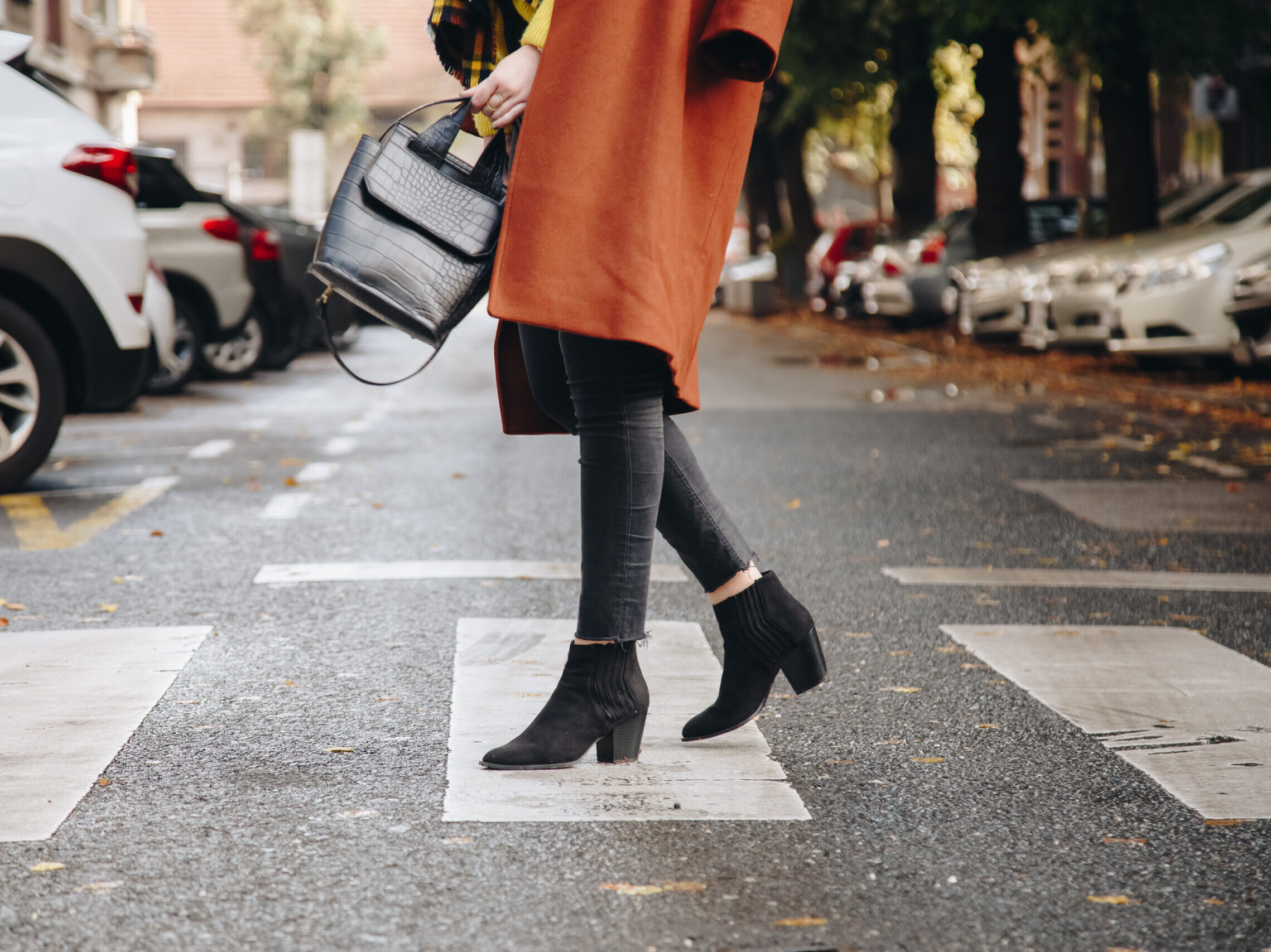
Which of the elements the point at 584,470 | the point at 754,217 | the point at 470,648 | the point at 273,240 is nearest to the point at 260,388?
the point at 273,240

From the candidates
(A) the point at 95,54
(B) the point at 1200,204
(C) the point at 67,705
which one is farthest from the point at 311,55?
(C) the point at 67,705

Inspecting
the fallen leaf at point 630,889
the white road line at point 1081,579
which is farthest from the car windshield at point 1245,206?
the fallen leaf at point 630,889

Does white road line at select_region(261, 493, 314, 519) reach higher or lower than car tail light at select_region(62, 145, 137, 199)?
lower

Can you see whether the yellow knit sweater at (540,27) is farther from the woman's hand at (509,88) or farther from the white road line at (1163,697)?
the white road line at (1163,697)

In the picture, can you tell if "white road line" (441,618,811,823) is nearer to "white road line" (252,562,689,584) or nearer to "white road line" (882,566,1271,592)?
"white road line" (252,562,689,584)

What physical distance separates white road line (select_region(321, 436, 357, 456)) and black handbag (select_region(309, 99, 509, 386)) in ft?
21.2

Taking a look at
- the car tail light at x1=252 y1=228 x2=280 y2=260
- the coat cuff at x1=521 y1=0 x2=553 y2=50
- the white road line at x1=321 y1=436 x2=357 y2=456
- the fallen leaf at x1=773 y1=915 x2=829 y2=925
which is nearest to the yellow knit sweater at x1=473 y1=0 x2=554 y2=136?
the coat cuff at x1=521 y1=0 x2=553 y2=50

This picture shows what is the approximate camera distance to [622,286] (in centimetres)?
307

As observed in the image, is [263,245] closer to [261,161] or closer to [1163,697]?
[1163,697]

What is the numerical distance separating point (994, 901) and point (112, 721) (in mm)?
1936

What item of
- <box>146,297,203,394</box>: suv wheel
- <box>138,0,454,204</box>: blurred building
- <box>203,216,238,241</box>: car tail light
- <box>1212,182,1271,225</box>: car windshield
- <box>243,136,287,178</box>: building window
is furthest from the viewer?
<box>138,0,454,204</box>: blurred building

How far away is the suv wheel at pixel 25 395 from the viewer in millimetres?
7469

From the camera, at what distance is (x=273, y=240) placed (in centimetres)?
1533

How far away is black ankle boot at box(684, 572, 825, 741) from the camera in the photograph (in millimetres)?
3436
